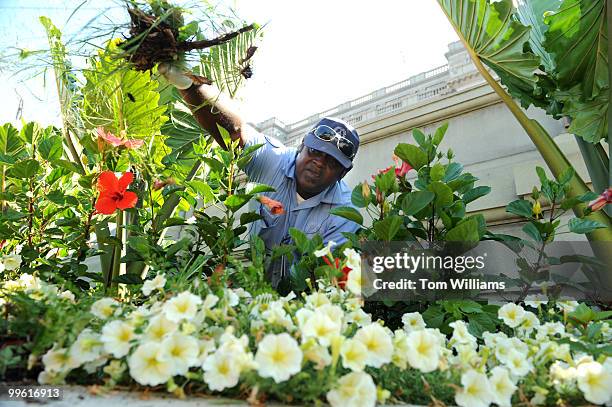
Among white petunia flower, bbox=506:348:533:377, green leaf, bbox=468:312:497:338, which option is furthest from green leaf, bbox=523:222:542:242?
white petunia flower, bbox=506:348:533:377

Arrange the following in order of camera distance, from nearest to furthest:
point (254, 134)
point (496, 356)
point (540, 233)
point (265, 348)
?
point (265, 348)
point (496, 356)
point (540, 233)
point (254, 134)

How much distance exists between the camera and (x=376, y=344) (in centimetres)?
56

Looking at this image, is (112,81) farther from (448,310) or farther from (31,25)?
(448,310)

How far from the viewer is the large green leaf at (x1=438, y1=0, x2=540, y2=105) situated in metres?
1.62

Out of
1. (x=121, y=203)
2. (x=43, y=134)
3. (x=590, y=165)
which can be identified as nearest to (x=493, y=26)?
(x=590, y=165)

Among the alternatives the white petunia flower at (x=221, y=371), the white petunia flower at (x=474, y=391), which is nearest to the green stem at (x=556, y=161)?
the white petunia flower at (x=474, y=391)

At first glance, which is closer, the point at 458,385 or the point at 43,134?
the point at 458,385

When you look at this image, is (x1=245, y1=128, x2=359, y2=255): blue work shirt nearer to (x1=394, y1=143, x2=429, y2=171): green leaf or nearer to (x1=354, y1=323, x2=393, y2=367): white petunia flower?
(x1=394, y1=143, x2=429, y2=171): green leaf

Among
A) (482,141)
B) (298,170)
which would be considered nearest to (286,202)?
(298,170)

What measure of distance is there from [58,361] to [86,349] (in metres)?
0.04

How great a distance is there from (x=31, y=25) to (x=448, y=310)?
133 cm

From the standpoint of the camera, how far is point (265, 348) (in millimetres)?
491

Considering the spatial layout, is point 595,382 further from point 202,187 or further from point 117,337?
point 202,187

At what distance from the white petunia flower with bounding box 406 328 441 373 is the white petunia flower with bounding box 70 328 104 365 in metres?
0.43
